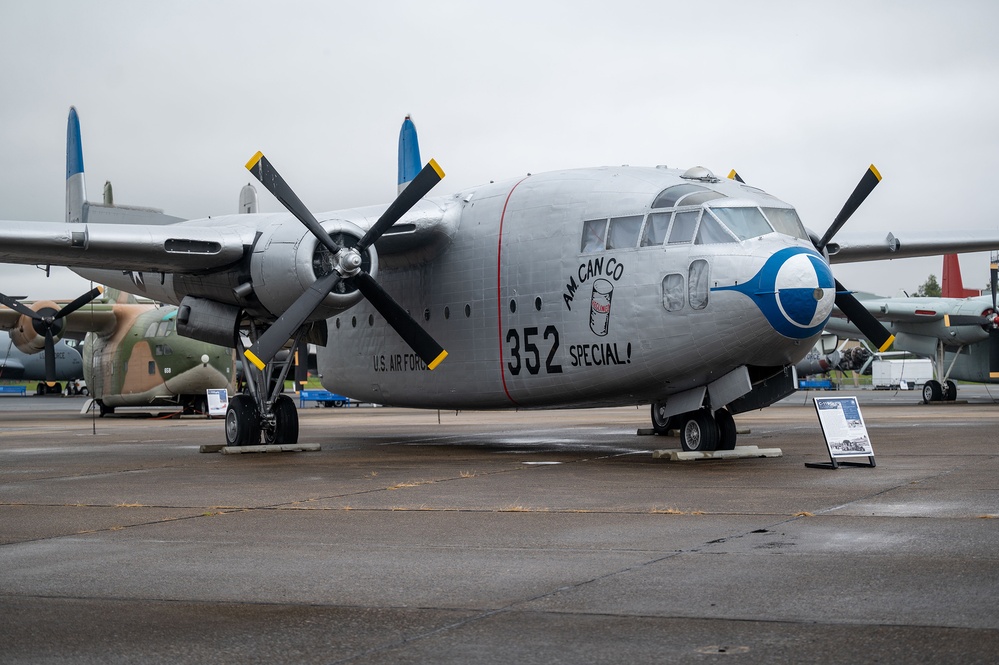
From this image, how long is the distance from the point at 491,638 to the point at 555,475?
8117 mm

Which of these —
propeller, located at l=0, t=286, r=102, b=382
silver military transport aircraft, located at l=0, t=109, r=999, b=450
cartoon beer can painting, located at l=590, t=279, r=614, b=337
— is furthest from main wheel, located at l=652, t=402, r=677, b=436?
propeller, located at l=0, t=286, r=102, b=382

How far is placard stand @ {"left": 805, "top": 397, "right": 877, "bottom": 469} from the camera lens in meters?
12.6

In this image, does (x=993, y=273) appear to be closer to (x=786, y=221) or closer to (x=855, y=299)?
(x=855, y=299)

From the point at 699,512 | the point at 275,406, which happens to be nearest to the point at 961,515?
the point at 699,512

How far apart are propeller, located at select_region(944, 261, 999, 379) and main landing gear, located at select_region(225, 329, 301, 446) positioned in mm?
29901

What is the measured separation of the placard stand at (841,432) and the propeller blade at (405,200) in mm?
7058

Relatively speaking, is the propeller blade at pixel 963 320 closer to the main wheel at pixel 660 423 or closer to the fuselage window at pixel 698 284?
the main wheel at pixel 660 423

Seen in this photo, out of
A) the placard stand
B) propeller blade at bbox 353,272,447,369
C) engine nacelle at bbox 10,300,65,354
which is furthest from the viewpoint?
engine nacelle at bbox 10,300,65,354

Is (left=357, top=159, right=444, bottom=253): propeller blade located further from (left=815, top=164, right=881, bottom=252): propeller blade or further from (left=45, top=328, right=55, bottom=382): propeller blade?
(left=45, top=328, right=55, bottom=382): propeller blade

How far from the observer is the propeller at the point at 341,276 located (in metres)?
15.9

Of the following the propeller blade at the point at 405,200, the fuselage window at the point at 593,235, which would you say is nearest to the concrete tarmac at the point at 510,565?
the fuselage window at the point at 593,235

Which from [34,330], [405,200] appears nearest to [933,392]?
[405,200]

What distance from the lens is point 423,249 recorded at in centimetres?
1791

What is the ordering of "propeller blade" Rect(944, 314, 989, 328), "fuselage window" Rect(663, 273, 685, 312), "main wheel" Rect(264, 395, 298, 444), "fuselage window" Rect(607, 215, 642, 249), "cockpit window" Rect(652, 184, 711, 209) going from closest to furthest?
"fuselage window" Rect(663, 273, 685, 312) < "cockpit window" Rect(652, 184, 711, 209) < "fuselage window" Rect(607, 215, 642, 249) < "main wheel" Rect(264, 395, 298, 444) < "propeller blade" Rect(944, 314, 989, 328)
